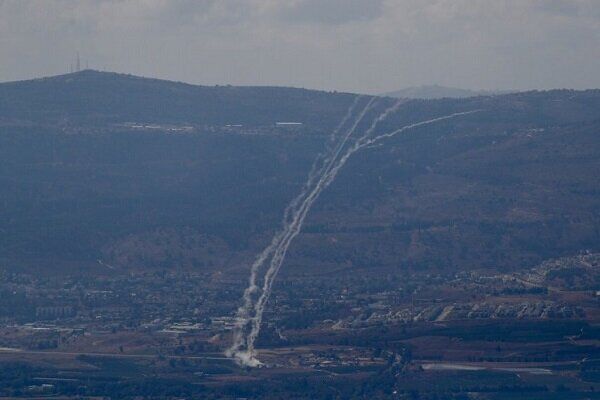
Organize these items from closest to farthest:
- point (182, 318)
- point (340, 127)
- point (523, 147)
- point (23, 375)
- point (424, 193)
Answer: point (23, 375), point (182, 318), point (424, 193), point (523, 147), point (340, 127)

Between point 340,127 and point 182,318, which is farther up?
point 340,127

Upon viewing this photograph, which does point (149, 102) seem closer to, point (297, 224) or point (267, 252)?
point (297, 224)

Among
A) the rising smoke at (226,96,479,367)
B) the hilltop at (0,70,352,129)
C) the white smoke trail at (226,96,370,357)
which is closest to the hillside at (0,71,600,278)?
the hilltop at (0,70,352,129)

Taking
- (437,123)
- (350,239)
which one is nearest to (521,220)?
(350,239)

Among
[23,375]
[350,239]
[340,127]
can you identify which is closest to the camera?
[23,375]

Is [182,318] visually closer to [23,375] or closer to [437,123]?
[23,375]

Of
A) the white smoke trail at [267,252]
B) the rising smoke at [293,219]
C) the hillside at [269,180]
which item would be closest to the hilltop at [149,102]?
the hillside at [269,180]

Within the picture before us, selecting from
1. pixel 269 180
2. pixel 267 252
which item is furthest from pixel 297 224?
pixel 269 180

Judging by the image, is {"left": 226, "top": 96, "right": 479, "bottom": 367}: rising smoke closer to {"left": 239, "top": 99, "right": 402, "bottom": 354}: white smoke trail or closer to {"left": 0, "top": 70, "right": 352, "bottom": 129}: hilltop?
{"left": 239, "top": 99, "right": 402, "bottom": 354}: white smoke trail
